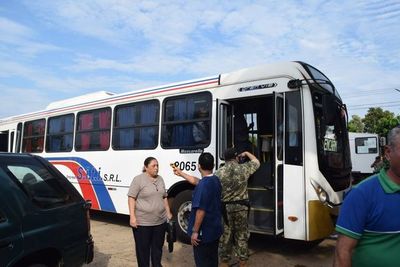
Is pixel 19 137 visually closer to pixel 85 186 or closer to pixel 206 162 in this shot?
pixel 85 186

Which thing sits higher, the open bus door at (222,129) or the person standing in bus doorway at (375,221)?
the open bus door at (222,129)

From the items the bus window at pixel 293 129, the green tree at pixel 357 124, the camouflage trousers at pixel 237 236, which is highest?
the green tree at pixel 357 124

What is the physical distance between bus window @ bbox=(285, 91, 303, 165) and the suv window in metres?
3.42

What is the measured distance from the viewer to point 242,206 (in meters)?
5.62

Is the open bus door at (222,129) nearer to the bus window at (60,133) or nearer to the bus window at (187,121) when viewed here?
the bus window at (187,121)

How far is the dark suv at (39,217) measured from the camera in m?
3.45

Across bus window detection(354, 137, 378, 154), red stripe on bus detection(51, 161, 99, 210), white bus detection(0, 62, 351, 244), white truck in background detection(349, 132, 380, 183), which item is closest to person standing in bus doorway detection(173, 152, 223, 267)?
white bus detection(0, 62, 351, 244)

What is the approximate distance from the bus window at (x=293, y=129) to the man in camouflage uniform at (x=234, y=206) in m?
0.96

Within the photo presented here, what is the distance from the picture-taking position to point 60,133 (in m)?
10.6

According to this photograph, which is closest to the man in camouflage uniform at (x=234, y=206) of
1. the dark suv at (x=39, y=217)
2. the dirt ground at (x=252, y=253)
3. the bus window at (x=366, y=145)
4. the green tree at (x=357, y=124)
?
the dirt ground at (x=252, y=253)

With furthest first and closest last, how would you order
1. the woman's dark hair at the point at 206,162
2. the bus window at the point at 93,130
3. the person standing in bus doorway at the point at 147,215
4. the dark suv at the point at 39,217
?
the bus window at the point at 93,130
the person standing in bus doorway at the point at 147,215
the woman's dark hair at the point at 206,162
the dark suv at the point at 39,217

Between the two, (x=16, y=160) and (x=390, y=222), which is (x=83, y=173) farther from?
(x=390, y=222)

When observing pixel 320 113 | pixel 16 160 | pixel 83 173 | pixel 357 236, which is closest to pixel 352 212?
pixel 357 236

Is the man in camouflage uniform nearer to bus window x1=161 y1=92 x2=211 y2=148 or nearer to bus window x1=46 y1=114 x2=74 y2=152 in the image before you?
bus window x1=161 y1=92 x2=211 y2=148
